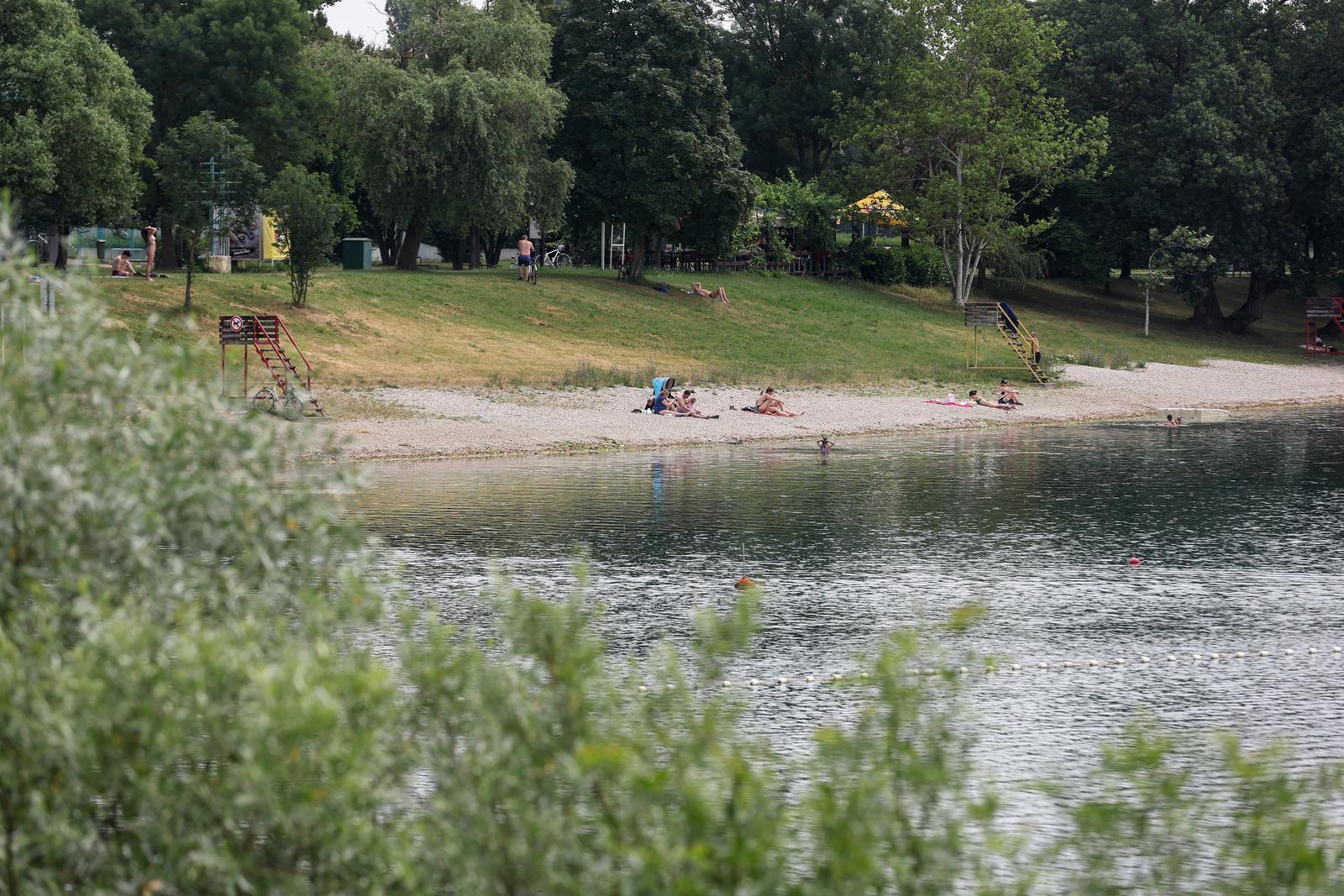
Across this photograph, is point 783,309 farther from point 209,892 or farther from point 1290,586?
point 209,892

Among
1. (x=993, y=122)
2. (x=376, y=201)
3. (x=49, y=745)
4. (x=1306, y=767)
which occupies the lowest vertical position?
(x=1306, y=767)

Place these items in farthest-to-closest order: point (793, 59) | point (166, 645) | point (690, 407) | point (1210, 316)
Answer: point (793, 59) < point (1210, 316) < point (690, 407) < point (166, 645)

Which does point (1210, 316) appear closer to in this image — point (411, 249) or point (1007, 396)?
point (1007, 396)

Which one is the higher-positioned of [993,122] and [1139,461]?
[993,122]

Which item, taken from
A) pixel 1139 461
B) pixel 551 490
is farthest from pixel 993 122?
pixel 551 490

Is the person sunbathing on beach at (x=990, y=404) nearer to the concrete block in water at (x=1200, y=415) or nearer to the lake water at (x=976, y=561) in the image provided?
the concrete block in water at (x=1200, y=415)

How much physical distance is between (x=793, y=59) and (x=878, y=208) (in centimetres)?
1888

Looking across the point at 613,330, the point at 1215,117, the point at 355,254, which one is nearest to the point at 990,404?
the point at 613,330

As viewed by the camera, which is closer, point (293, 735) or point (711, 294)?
point (293, 735)

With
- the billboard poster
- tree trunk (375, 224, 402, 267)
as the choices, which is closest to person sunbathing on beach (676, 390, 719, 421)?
the billboard poster

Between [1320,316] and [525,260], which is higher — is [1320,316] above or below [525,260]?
below

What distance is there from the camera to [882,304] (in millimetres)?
82375

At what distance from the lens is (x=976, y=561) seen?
27.2 metres

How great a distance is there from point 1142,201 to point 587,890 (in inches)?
3426
